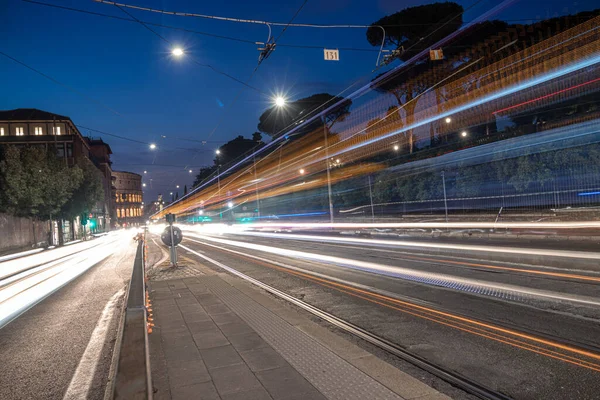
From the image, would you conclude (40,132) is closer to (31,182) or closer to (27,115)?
(27,115)

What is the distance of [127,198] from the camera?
13462 centimetres

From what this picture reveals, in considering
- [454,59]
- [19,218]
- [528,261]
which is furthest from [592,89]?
[19,218]

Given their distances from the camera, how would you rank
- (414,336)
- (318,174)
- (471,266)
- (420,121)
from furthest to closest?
(318,174), (420,121), (471,266), (414,336)

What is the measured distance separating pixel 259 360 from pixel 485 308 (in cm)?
412

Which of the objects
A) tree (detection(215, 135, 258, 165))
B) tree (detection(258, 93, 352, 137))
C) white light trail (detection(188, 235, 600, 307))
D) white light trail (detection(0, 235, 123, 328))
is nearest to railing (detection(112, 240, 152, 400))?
white light trail (detection(0, 235, 123, 328))

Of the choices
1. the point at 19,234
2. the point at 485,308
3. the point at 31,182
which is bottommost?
the point at 485,308

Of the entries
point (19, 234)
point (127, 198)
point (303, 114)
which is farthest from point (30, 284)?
point (127, 198)

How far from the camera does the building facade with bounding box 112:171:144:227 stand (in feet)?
432

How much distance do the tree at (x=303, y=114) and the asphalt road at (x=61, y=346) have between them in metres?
35.7

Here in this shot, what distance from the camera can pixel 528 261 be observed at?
38.2 feet

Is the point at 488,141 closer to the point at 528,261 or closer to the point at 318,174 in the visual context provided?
the point at 528,261

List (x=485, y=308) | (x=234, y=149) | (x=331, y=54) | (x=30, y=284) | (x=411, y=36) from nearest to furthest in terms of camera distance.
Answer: (x=485, y=308)
(x=30, y=284)
(x=331, y=54)
(x=411, y=36)
(x=234, y=149)

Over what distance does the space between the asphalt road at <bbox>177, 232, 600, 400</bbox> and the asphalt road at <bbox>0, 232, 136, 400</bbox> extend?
366cm

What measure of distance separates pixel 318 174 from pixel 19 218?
30240 mm
